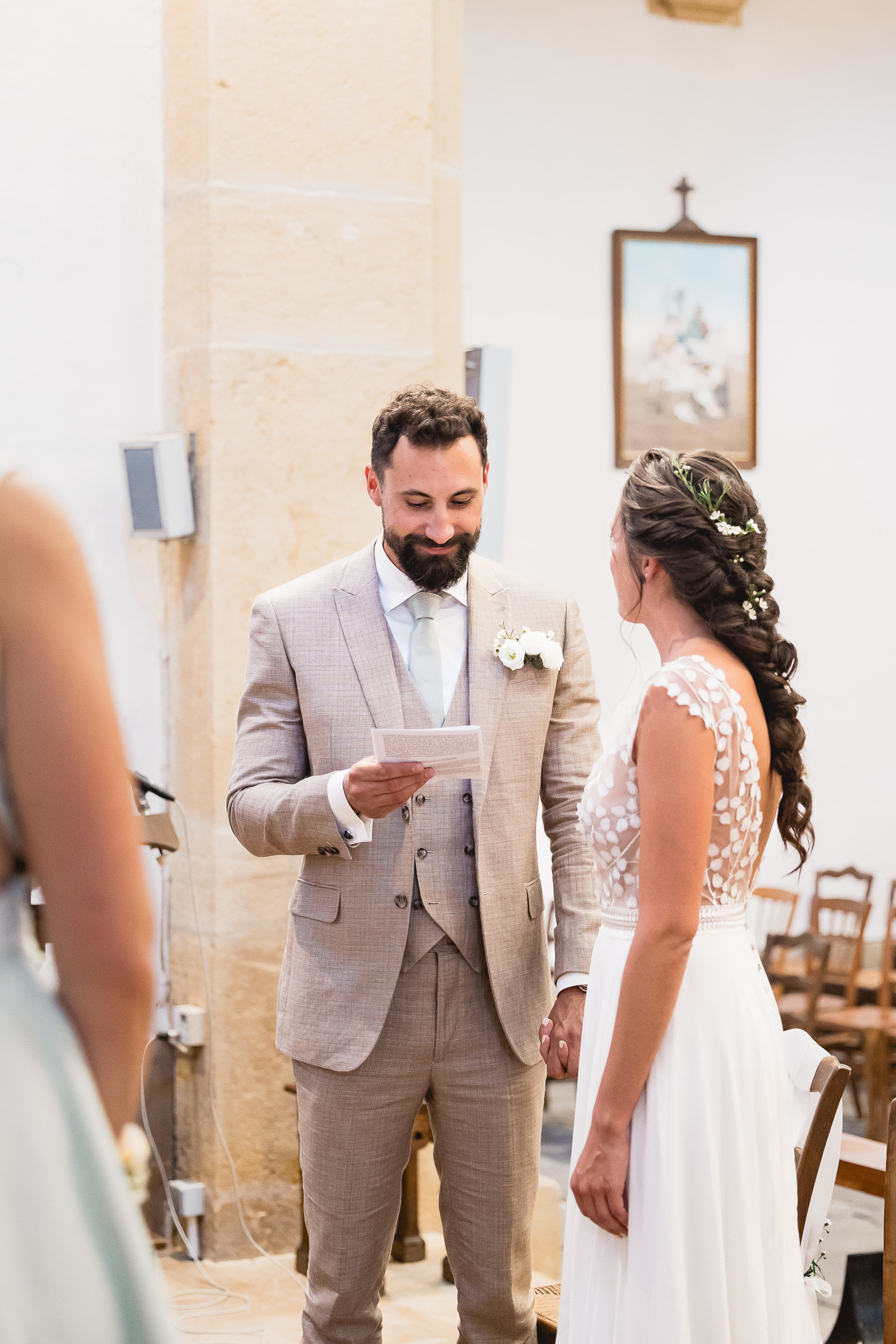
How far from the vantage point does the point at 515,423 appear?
8.90 m

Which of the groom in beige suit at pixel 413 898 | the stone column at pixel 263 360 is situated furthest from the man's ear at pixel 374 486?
the stone column at pixel 263 360

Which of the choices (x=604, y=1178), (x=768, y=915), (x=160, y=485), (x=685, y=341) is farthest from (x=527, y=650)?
(x=685, y=341)

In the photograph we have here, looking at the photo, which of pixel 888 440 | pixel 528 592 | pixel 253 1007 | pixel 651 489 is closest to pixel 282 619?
pixel 528 592

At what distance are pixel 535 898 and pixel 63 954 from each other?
1885 mm

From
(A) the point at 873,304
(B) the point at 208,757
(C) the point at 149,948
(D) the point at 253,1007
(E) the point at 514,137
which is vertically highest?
(E) the point at 514,137

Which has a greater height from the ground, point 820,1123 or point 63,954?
point 63,954

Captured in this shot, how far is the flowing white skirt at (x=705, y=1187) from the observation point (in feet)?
7.11

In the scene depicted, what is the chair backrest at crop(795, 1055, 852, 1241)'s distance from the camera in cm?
243

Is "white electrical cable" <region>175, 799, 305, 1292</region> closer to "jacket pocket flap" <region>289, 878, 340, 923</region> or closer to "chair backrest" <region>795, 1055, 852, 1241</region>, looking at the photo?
"jacket pocket flap" <region>289, 878, 340, 923</region>

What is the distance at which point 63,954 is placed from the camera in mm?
899

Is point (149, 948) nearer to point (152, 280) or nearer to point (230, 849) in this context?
point (230, 849)

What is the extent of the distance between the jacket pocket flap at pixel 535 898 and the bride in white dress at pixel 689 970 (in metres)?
0.29

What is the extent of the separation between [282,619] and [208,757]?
1.64 m

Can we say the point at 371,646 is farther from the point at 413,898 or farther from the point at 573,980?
the point at 573,980
